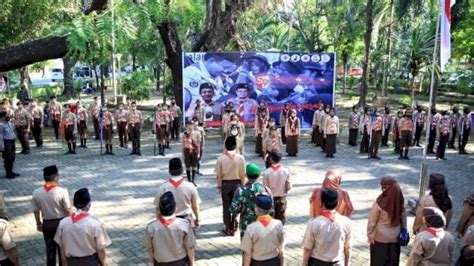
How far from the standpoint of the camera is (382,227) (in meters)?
5.45

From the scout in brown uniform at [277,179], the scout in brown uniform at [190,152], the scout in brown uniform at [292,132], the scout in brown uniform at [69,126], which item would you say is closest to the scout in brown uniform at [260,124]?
the scout in brown uniform at [292,132]

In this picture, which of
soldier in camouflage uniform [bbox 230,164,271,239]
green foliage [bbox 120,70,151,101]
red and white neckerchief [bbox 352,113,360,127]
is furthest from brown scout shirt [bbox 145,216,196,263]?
green foliage [bbox 120,70,151,101]

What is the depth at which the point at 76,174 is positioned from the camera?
471 inches

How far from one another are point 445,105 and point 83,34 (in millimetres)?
28121

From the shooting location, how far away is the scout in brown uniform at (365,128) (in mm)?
14124

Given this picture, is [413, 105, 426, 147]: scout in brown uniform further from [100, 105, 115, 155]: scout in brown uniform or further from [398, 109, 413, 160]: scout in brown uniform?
[100, 105, 115, 155]: scout in brown uniform

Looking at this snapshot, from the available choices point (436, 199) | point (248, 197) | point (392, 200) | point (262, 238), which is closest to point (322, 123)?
point (248, 197)

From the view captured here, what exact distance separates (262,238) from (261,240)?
0.08ft

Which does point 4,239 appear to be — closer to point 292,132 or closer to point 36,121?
point 292,132

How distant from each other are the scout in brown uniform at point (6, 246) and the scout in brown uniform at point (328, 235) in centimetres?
321

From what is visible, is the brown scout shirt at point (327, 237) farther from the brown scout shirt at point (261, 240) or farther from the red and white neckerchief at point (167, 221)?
the red and white neckerchief at point (167, 221)

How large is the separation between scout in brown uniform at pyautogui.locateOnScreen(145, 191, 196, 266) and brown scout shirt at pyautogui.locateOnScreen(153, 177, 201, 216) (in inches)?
49.5

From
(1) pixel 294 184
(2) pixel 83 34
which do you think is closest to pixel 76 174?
(1) pixel 294 184

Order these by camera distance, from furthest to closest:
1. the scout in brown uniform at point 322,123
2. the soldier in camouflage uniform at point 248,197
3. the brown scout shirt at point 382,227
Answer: the scout in brown uniform at point 322,123 < the soldier in camouflage uniform at point 248,197 < the brown scout shirt at point 382,227
